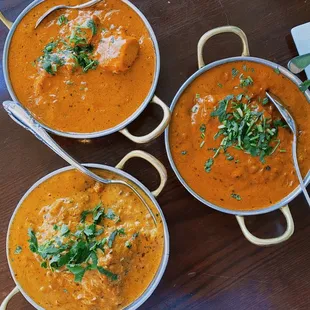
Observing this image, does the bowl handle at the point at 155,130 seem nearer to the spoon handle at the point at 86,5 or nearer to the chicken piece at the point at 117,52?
the chicken piece at the point at 117,52

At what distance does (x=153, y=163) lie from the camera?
179cm

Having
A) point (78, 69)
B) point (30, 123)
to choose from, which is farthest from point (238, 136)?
point (30, 123)

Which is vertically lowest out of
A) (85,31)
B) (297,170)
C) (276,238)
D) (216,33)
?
(276,238)

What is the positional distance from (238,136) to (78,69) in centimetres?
66

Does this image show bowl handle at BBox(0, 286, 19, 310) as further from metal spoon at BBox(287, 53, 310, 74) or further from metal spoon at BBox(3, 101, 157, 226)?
metal spoon at BBox(287, 53, 310, 74)

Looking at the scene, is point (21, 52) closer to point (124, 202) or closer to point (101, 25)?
point (101, 25)

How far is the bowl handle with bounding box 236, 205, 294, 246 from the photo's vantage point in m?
1.80

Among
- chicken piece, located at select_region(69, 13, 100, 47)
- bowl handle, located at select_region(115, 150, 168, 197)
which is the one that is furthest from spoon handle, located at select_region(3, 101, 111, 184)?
chicken piece, located at select_region(69, 13, 100, 47)

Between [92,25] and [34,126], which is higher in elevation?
[92,25]

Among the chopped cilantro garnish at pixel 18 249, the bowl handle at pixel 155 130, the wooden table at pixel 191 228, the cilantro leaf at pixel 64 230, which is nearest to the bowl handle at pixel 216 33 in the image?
the wooden table at pixel 191 228

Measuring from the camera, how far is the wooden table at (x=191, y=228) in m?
1.99

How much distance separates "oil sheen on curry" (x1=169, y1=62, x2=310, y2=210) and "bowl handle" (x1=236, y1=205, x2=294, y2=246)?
0.17ft

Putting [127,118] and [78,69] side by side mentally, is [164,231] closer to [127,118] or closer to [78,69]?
[127,118]

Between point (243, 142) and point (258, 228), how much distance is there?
0.42 metres
